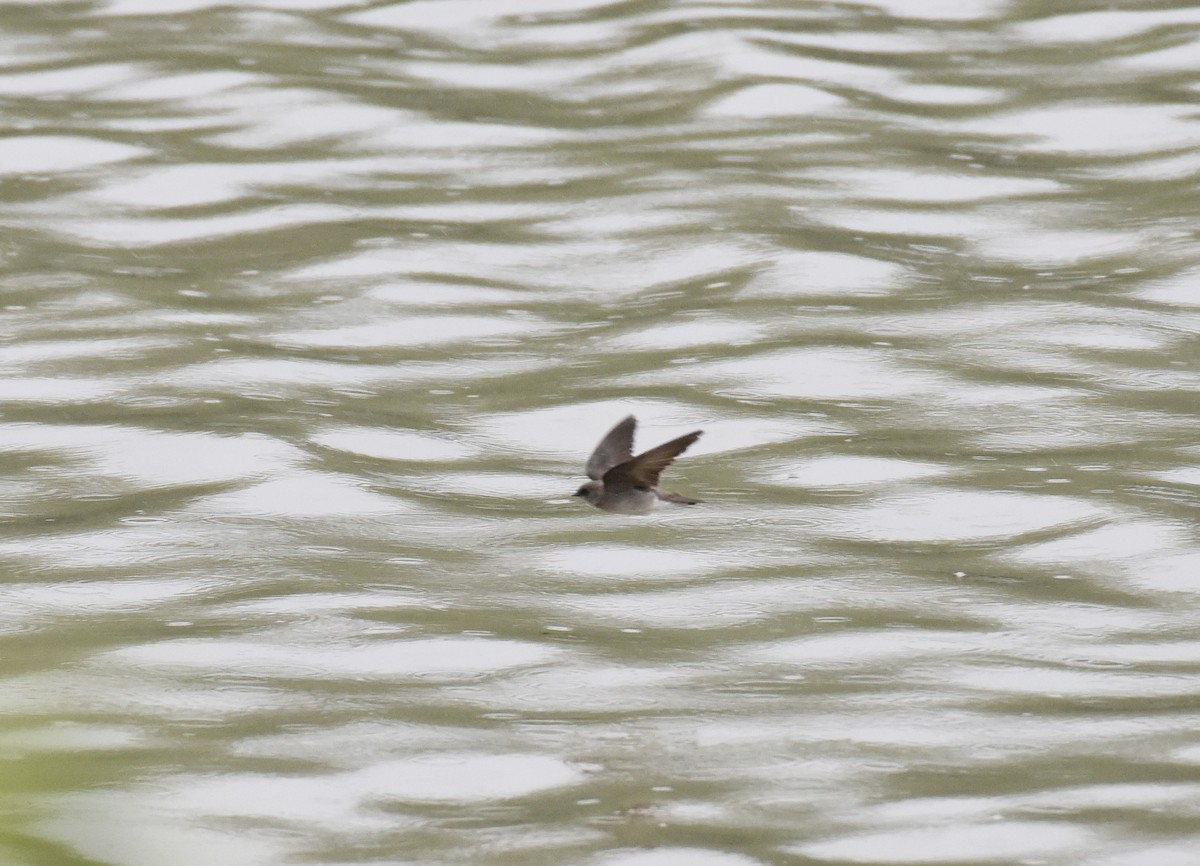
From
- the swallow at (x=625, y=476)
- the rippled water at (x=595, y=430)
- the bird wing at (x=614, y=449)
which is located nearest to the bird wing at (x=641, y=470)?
the swallow at (x=625, y=476)

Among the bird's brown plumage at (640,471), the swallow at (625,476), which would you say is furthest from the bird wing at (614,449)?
the bird's brown plumage at (640,471)

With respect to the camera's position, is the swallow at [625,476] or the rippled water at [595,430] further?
the swallow at [625,476]

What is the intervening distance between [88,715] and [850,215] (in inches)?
166

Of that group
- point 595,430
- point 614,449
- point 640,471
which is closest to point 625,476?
point 640,471

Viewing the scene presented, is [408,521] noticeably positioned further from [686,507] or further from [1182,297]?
[1182,297]

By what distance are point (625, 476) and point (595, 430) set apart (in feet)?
4.03

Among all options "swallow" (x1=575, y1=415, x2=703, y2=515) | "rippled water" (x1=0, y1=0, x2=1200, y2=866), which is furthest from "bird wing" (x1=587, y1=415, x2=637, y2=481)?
"rippled water" (x1=0, y1=0, x2=1200, y2=866)

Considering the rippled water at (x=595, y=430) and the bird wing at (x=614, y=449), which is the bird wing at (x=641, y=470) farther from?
the rippled water at (x=595, y=430)

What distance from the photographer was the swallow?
4141mm

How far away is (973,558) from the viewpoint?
4566 millimetres

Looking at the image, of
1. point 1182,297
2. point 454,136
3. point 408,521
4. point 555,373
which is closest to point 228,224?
point 454,136

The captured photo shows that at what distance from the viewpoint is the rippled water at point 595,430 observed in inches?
130

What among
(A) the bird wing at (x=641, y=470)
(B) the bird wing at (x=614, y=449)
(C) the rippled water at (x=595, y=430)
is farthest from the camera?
(B) the bird wing at (x=614, y=449)

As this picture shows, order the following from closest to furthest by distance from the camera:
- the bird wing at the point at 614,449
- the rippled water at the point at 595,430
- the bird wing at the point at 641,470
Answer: the rippled water at the point at 595,430 → the bird wing at the point at 641,470 → the bird wing at the point at 614,449
